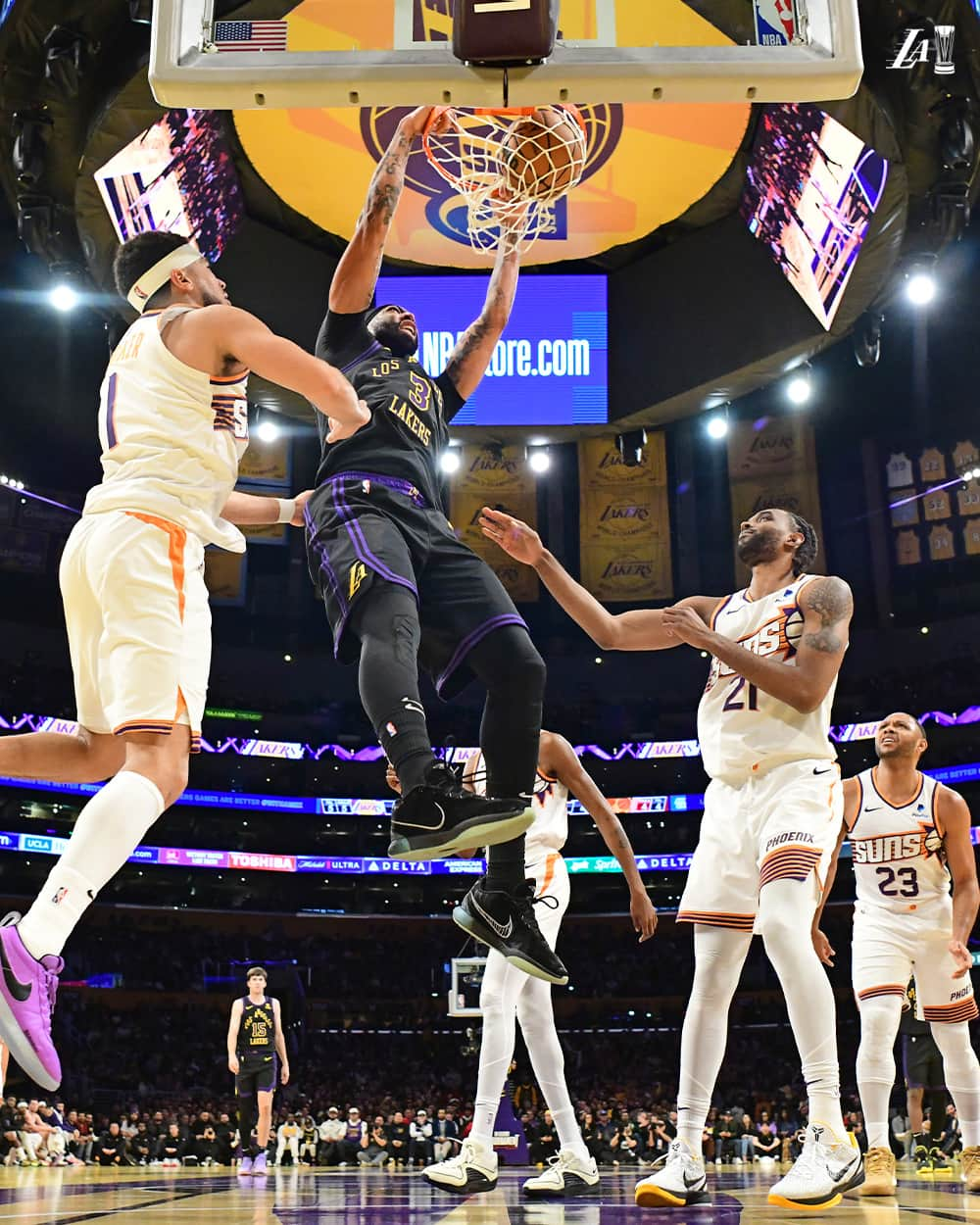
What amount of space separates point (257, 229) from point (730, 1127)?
16982 millimetres

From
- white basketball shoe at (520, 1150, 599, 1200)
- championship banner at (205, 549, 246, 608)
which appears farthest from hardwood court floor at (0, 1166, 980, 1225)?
championship banner at (205, 549, 246, 608)

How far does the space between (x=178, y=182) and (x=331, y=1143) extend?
52.5 ft

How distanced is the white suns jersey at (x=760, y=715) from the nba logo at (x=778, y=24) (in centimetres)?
218

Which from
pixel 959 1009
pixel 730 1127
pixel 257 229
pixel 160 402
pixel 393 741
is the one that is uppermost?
pixel 257 229

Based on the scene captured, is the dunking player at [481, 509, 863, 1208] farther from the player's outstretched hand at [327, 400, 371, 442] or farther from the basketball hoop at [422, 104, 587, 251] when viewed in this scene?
the basketball hoop at [422, 104, 587, 251]

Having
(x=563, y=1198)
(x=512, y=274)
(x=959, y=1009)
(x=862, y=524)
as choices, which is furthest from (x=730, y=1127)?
(x=512, y=274)

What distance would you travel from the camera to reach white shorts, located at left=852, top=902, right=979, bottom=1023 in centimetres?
710

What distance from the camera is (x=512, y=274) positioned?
5.58 metres

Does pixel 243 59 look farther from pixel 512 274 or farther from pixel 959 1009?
pixel 959 1009

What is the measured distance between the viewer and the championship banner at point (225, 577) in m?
28.0

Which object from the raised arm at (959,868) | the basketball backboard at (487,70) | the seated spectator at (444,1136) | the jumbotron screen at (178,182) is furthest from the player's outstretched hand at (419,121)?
the seated spectator at (444,1136)

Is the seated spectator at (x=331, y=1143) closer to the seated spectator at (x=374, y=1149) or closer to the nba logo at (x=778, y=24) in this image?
the seated spectator at (x=374, y=1149)

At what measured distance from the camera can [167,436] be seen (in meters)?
4.32

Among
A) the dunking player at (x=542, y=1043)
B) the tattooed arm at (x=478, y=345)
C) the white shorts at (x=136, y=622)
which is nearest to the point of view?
the white shorts at (x=136, y=622)
